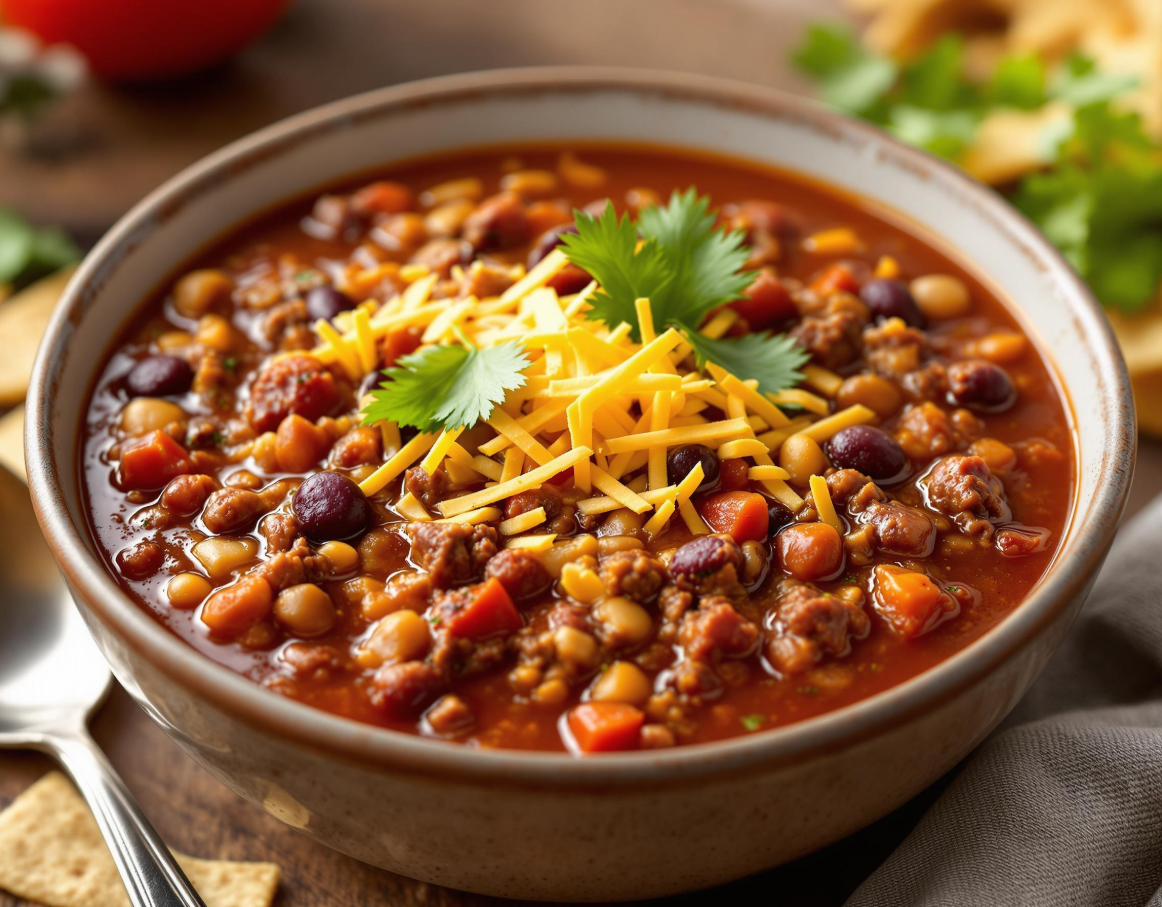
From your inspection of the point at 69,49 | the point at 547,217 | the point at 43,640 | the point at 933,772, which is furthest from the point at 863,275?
the point at 69,49

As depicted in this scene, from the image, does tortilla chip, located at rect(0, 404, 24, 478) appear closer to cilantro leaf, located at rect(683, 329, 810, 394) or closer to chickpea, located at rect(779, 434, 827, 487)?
cilantro leaf, located at rect(683, 329, 810, 394)

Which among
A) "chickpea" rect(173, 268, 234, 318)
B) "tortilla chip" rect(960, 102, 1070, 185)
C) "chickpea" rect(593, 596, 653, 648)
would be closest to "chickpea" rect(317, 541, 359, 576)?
"chickpea" rect(593, 596, 653, 648)

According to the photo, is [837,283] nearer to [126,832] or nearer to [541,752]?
[541,752]

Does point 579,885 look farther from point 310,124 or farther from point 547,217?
point 310,124

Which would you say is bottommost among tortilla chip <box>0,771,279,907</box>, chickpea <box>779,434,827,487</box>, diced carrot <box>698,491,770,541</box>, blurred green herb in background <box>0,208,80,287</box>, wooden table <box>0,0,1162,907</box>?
tortilla chip <box>0,771,279,907</box>

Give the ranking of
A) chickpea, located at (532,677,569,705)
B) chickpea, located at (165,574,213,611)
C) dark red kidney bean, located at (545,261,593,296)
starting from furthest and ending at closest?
dark red kidney bean, located at (545,261,593,296) < chickpea, located at (165,574,213,611) < chickpea, located at (532,677,569,705)

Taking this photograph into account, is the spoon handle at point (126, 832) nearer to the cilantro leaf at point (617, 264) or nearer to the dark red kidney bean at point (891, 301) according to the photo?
the cilantro leaf at point (617, 264)
